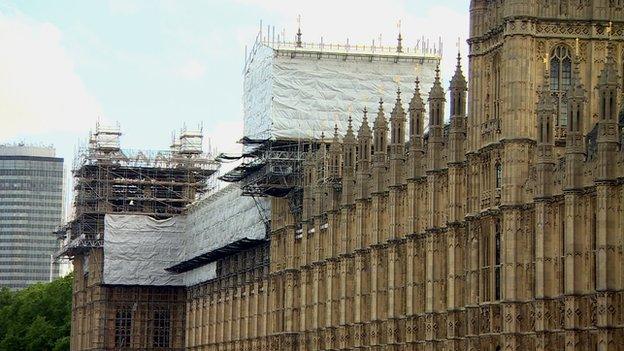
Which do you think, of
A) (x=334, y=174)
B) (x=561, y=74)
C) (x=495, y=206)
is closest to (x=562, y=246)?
(x=495, y=206)

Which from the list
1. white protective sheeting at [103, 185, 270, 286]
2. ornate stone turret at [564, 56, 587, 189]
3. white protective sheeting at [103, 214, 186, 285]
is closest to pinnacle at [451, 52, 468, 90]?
ornate stone turret at [564, 56, 587, 189]

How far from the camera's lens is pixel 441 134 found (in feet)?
338

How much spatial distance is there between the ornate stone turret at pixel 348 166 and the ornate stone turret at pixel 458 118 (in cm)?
2004

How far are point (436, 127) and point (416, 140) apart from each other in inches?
137

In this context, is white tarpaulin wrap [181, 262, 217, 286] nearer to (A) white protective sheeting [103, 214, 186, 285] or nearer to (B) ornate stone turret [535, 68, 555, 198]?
(A) white protective sheeting [103, 214, 186, 285]

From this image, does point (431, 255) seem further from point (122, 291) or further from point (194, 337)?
point (122, 291)

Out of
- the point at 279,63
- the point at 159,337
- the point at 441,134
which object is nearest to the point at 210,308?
the point at 159,337

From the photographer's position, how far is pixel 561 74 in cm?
9269

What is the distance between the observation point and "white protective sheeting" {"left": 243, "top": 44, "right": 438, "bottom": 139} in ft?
459

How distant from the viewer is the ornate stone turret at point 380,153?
113 m

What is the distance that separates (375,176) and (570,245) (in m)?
30.1

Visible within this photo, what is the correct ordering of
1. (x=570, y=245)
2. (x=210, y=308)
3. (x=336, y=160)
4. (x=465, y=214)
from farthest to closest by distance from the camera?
(x=210, y=308), (x=336, y=160), (x=465, y=214), (x=570, y=245)

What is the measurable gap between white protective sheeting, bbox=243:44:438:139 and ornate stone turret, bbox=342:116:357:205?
18.3m

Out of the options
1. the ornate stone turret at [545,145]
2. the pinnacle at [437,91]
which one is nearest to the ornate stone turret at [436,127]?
the pinnacle at [437,91]
